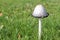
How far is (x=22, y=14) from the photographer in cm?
647

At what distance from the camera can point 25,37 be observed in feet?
15.0

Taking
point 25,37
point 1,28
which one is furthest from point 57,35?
point 1,28

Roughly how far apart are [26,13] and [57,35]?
1.95 meters

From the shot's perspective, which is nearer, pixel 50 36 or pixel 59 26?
pixel 50 36

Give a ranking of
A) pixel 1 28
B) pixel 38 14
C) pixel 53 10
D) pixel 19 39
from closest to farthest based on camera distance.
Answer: pixel 38 14, pixel 19 39, pixel 1 28, pixel 53 10

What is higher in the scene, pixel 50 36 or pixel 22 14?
pixel 22 14

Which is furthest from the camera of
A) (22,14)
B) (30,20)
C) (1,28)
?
(22,14)

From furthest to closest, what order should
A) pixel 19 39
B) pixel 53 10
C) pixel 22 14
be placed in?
pixel 53 10, pixel 22 14, pixel 19 39

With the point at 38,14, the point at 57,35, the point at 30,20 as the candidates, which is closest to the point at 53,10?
the point at 30,20

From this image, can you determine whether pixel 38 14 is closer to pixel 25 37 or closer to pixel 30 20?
pixel 25 37

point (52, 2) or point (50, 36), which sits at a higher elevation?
point (52, 2)

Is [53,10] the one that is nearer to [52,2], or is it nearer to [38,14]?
[52,2]

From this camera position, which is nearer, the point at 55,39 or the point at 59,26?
the point at 55,39

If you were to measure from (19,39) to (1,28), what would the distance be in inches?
26.0
